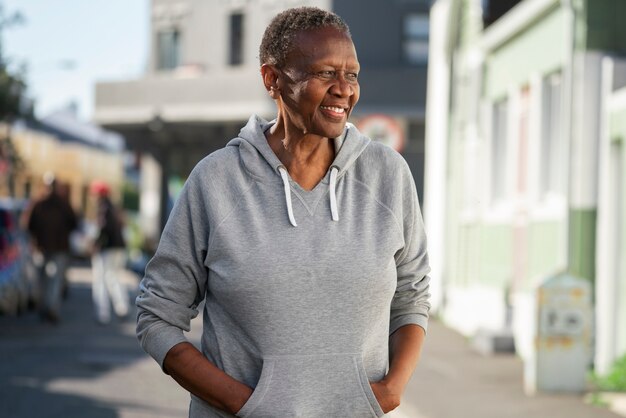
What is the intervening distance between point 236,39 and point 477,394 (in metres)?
32.6

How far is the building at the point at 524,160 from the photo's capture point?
572 inches

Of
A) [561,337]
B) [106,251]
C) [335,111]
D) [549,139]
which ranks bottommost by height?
[561,337]

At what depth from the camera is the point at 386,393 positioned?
3330 millimetres

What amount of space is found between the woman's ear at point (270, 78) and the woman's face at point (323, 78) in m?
0.07

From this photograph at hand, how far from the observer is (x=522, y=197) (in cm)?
1892

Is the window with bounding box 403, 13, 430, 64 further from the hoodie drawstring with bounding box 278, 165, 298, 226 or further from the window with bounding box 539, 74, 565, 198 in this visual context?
the hoodie drawstring with bounding box 278, 165, 298, 226

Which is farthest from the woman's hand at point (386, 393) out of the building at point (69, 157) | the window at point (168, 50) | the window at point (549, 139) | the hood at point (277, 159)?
the building at point (69, 157)

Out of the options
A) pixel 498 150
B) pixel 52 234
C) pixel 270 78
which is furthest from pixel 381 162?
pixel 498 150

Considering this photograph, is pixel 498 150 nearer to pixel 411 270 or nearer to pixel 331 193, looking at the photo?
pixel 411 270

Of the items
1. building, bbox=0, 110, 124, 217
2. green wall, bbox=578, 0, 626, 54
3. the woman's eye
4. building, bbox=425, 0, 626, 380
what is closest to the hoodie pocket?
the woman's eye

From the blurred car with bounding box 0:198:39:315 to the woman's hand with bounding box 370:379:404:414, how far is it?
16278mm

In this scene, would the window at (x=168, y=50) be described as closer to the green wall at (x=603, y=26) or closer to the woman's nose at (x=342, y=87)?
the green wall at (x=603, y=26)

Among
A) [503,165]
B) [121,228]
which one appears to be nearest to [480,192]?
[503,165]

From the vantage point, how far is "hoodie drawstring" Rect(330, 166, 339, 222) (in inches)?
129
